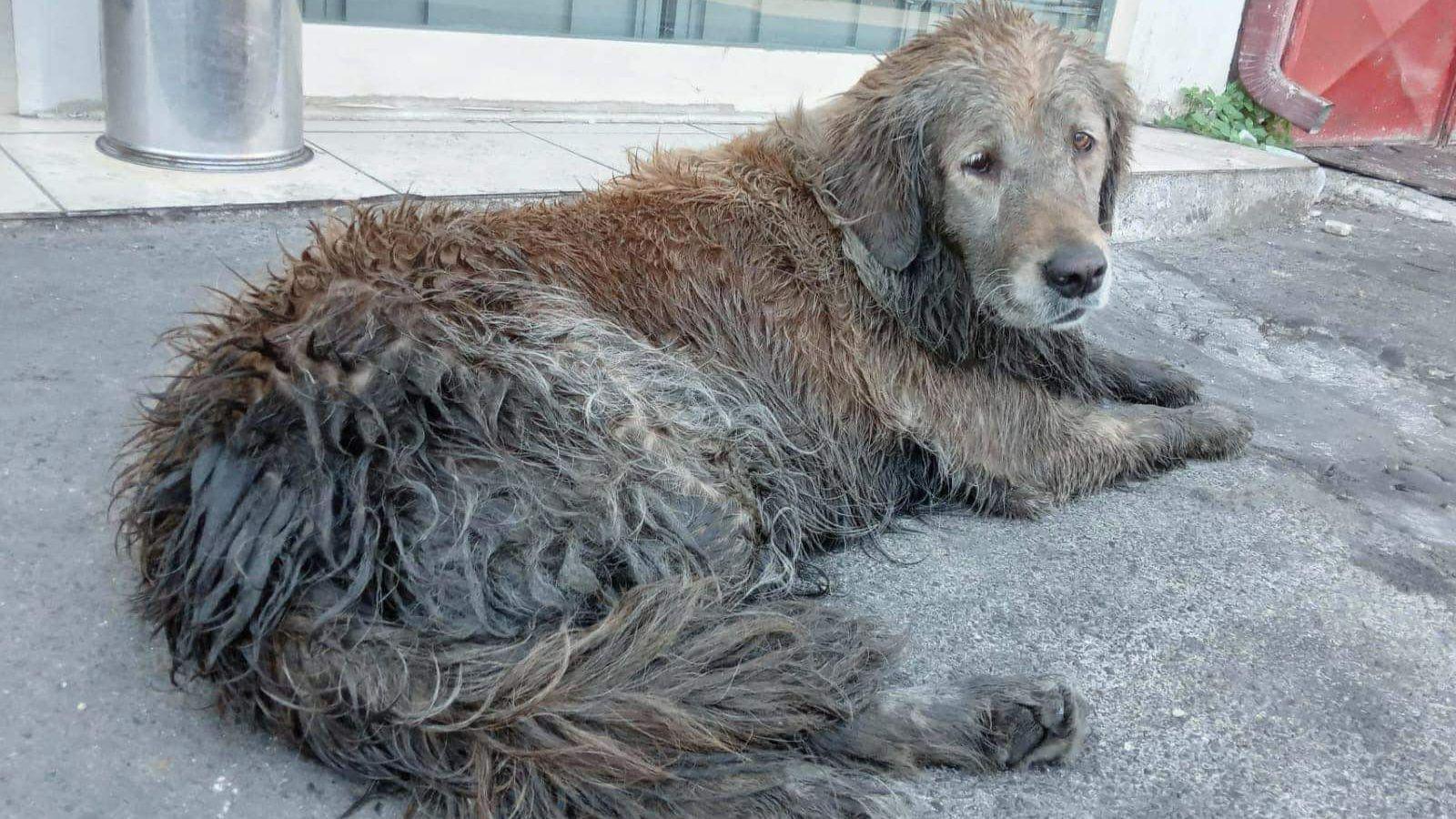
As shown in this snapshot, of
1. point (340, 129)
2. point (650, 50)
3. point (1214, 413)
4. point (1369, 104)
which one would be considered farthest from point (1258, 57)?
point (340, 129)

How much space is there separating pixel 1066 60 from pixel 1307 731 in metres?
1.86

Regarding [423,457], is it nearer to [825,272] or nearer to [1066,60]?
[825,272]

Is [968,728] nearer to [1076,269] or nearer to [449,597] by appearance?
[449,597]

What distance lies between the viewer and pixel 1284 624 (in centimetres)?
290

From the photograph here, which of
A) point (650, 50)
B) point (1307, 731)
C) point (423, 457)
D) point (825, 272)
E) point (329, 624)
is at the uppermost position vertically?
point (650, 50)

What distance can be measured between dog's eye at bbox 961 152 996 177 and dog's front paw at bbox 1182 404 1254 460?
1.24 meters

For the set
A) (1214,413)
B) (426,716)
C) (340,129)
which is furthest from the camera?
(340,129)

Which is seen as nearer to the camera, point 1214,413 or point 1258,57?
point 1214,413

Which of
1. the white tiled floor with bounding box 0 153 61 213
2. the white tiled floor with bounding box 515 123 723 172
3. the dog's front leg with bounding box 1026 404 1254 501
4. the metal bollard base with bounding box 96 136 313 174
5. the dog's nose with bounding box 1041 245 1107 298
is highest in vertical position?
the dog's nose with bounding box 1041 245 1107 298

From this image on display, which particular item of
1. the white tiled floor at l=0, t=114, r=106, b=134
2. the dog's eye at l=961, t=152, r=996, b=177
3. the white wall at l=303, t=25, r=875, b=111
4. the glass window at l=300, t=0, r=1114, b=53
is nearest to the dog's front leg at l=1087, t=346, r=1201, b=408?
the dog's eye at l=961, t=152, r=996, b=177

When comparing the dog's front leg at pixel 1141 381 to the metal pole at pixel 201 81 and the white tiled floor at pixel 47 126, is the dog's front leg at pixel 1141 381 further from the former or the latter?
the white tiled floor at pixel 47 126

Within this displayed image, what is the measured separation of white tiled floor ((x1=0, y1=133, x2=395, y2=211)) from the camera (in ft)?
14.1

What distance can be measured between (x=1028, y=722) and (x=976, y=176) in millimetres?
1497

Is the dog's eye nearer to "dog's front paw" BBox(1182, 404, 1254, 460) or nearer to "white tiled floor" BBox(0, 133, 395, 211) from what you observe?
"dog's front paw" BBox(1182, 404, 1254, 460)
